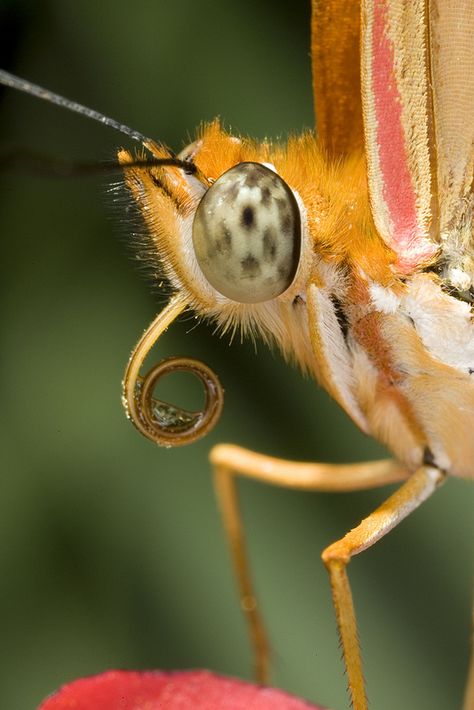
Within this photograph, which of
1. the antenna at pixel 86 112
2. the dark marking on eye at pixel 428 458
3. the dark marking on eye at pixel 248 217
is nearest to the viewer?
the antenna at pixel 86 112

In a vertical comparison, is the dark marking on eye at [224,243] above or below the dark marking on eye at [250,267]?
above

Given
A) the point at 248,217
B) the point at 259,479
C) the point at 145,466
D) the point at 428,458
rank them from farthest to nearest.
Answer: the point at 145,466
the point at 259,479
the point at 428,458
the point at 248,217

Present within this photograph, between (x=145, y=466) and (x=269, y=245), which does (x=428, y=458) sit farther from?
(x=145, y=466)

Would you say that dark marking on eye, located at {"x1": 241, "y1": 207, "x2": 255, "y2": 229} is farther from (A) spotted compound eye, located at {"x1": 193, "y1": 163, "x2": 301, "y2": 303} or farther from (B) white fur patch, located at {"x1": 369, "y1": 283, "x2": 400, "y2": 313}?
(B) white fur patch, located at {"x1": 369, "y1": 283, "x2": 400, "y2": 313}

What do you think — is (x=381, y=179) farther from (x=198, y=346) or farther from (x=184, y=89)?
(x=184, y=89)

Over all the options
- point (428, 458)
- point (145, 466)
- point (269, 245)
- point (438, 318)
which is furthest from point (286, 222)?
point (145, 466)

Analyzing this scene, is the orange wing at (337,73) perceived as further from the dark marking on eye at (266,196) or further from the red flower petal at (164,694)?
the red flower petal at (164,694)

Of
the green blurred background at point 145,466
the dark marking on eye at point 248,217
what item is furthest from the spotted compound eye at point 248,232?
the green blurred background at point 145,466

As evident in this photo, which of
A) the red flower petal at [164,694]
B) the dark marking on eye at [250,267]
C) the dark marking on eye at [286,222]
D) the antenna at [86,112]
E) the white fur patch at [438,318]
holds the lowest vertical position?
the red flower petal at [164,694]
